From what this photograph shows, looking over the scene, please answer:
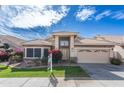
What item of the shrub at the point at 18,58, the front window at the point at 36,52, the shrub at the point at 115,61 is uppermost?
the front window at the point at 36,52

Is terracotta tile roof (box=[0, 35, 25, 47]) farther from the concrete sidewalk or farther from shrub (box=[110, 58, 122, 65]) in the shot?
the concrete sidewalk

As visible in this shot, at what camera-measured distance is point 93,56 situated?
1195 inches

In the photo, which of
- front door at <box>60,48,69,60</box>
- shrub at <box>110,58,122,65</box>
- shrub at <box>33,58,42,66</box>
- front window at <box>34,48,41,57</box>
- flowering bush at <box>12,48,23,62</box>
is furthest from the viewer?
front door at <box>60,48,69,60</box>

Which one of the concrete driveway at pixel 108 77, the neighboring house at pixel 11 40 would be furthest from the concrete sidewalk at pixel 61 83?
the neighboring house at pixel 11 40

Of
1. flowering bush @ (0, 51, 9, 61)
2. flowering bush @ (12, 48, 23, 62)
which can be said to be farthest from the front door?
flowering bush @ (0, 51, 9, 61)

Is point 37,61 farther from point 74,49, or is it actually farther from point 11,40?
point 11,40

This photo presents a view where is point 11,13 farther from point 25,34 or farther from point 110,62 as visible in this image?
point 110,62

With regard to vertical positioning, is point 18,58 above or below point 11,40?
below

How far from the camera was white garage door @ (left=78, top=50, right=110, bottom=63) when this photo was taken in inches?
1193

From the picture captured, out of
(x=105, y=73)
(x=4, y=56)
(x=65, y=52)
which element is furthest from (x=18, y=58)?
(x=105, y=73)

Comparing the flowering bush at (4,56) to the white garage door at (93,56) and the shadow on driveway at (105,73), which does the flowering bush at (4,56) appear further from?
the shadow on driveway at (105,73)

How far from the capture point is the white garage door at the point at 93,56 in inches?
1193
